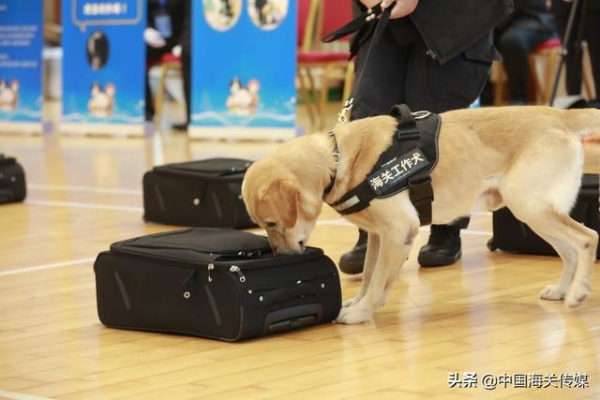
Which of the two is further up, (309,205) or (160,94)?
(309,205)

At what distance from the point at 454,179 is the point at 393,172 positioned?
29 cm

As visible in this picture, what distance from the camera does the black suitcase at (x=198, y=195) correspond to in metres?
5.94

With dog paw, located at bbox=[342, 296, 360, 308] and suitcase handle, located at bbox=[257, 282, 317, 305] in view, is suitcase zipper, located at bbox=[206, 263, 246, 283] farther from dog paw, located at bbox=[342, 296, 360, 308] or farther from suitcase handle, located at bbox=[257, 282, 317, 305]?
dog paw, located at bbox=[342, 296, 360, 308]

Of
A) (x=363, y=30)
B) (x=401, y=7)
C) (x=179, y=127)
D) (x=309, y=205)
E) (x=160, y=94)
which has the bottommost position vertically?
(x=179, y=127)

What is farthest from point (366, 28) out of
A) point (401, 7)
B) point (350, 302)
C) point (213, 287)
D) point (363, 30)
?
point (213, 287)

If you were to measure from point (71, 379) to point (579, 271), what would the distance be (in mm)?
1905

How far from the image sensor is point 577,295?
13.2 feet

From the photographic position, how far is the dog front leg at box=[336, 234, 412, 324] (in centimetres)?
386

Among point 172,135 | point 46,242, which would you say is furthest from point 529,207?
point 172,135

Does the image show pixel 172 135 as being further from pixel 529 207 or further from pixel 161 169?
pixel 529 207

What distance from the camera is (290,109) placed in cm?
1080

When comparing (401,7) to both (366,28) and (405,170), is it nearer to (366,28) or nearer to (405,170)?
(366,28)

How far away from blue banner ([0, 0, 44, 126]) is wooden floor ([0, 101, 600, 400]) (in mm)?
6832

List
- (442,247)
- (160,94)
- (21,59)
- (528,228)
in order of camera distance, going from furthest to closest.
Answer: (160,94), (21,59), (528,228), (442,247)
